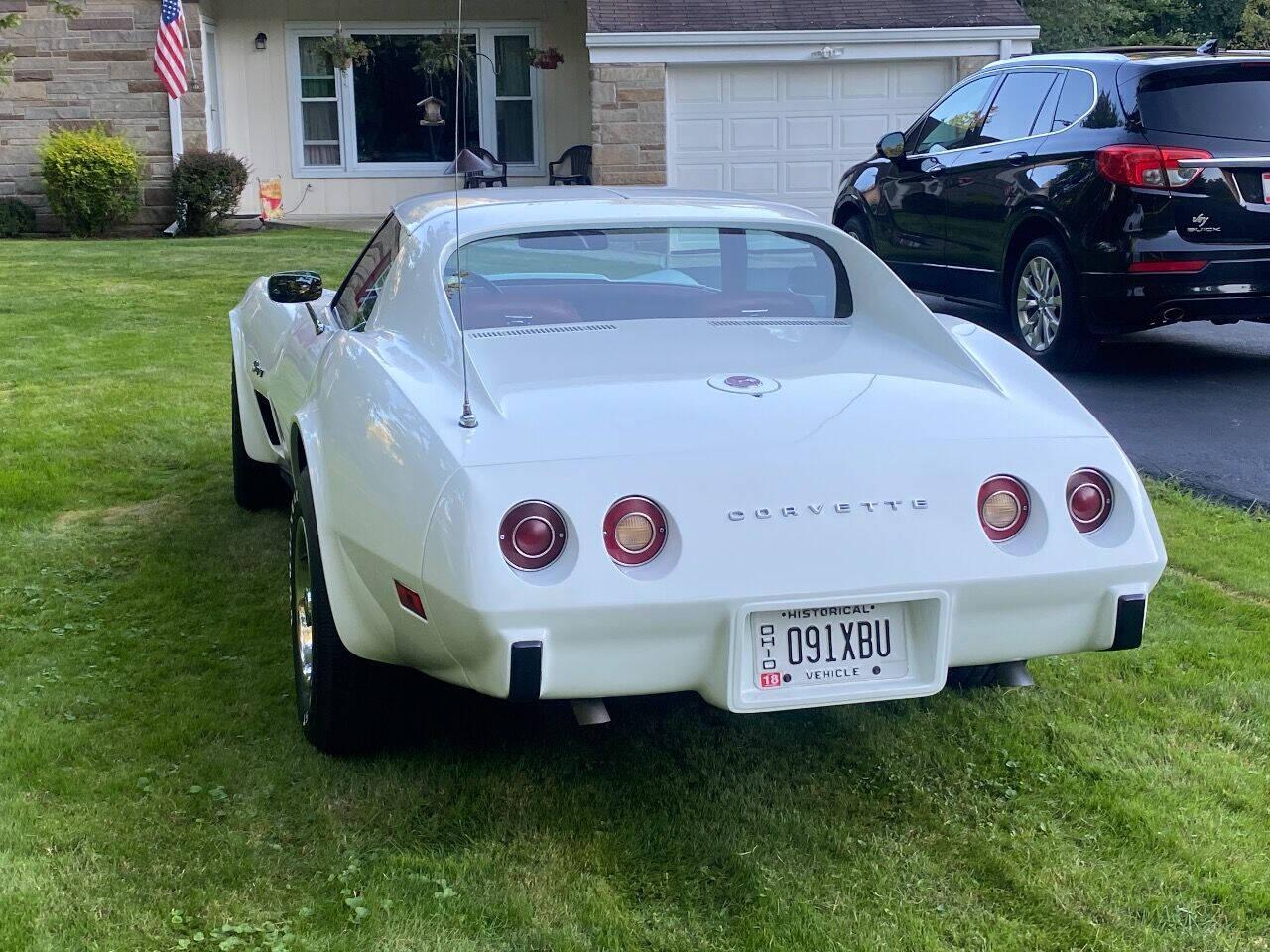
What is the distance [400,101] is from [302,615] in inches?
726

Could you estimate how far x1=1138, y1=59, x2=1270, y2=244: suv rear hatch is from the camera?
7.65 m

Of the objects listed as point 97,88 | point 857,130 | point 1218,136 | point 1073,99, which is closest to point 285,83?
point 97,88

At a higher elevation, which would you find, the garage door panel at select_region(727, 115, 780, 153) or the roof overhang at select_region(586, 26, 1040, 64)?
the roof overhang at select_region(586, 26, 1040, 64)

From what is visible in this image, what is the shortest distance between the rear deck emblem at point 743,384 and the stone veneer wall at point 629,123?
43.7ft

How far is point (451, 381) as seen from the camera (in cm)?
331

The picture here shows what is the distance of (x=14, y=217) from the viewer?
61.0ft

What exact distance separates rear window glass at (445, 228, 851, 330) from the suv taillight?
4102mm

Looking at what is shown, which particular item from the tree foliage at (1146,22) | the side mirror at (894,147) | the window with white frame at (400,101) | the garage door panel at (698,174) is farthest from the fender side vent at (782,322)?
the tree foliage at (1146,22)

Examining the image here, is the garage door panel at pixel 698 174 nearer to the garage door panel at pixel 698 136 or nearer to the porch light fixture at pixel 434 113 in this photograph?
the garage door panel at pixel 698 136

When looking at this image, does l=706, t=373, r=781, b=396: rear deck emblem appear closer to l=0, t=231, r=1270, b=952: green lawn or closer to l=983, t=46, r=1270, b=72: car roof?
l=0, t=231, r=1270, b=952: green lawn

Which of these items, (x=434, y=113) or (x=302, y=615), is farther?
(x=434, y=113)

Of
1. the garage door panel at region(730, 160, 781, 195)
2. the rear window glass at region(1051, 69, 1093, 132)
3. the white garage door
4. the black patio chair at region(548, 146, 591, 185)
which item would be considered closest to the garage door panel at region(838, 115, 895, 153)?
the white garage door

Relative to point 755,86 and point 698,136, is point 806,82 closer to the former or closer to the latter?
point 755,86

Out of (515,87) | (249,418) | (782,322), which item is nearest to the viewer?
(782,322)
